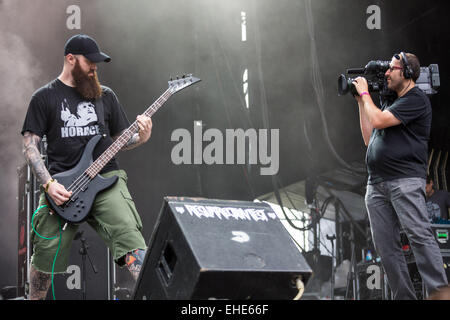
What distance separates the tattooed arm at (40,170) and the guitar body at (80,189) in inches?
1.9

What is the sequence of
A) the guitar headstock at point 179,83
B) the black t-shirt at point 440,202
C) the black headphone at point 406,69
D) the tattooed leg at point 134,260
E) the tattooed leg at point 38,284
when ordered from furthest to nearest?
the black t-shirt at point 440,202, the guitar headstock at point 179,83, the black headphone at point 406,69, the tattooed leg at point 38,284, the tattooed leg at point 134,260

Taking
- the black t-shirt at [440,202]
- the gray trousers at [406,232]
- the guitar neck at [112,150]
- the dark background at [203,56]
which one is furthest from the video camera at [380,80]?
the dark background at [203,56]

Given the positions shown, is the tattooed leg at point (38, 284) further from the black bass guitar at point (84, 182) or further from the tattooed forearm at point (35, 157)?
the tattooed forearm at point (35, 157)

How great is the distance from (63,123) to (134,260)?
936mm

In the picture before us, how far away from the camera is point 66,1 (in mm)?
6211

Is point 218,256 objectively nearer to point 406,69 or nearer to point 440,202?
point 406,69

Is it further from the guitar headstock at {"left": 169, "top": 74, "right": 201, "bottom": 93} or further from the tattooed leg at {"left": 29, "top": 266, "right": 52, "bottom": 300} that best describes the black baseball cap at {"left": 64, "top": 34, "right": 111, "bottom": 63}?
the tattooed leg at {"left": 29, "top": 266, "right": 52, "bottom": 300}

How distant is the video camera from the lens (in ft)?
11.4

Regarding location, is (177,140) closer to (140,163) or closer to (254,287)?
(140,163)

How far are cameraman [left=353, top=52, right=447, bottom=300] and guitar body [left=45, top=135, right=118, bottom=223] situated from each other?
5.24ft

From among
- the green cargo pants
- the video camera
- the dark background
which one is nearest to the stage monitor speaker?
the green cargo pants

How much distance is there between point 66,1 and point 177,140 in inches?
79.6

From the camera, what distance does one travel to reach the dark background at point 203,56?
631 centimetres
